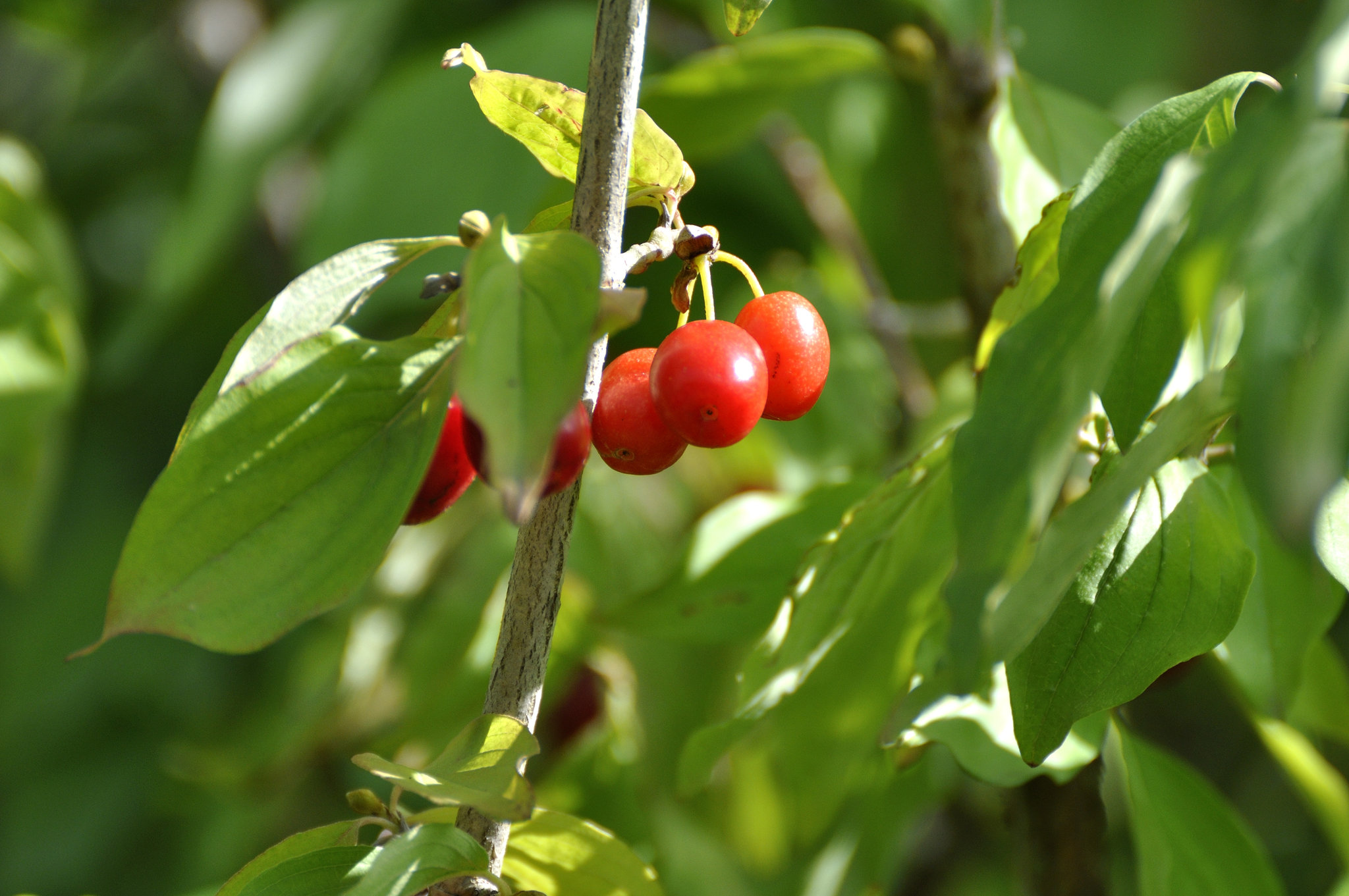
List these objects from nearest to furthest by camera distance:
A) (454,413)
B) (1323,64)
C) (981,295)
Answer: (1323,64) < (454,413) < (981,295)

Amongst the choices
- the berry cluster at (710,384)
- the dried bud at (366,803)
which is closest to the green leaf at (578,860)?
the dried bud at (366,803)

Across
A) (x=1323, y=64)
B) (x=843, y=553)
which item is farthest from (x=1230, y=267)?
(x=843, y=553)

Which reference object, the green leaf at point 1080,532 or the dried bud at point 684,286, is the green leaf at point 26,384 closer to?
the dried bud at point 684,286

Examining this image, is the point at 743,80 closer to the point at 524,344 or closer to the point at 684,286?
the point at 684,286

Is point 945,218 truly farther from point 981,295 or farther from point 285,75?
point 285,75

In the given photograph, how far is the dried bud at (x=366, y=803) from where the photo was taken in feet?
1.27

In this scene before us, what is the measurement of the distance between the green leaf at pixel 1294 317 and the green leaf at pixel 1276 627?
224mm

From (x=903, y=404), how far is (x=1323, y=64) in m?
0.66

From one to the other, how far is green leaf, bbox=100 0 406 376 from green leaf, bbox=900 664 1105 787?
0.66 meters

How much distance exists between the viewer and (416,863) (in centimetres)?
33

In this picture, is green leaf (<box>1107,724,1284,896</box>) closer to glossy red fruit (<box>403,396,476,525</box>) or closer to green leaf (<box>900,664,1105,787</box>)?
green leaf (<box>900,664,1105,787</box>)

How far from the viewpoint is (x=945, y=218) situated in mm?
1026

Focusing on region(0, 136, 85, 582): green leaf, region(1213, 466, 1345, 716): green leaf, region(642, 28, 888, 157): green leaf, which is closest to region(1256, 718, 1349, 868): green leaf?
region(1213, 466, 1345, 716): green leaf

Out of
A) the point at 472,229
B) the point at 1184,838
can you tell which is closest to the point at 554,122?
the point at 472,229
